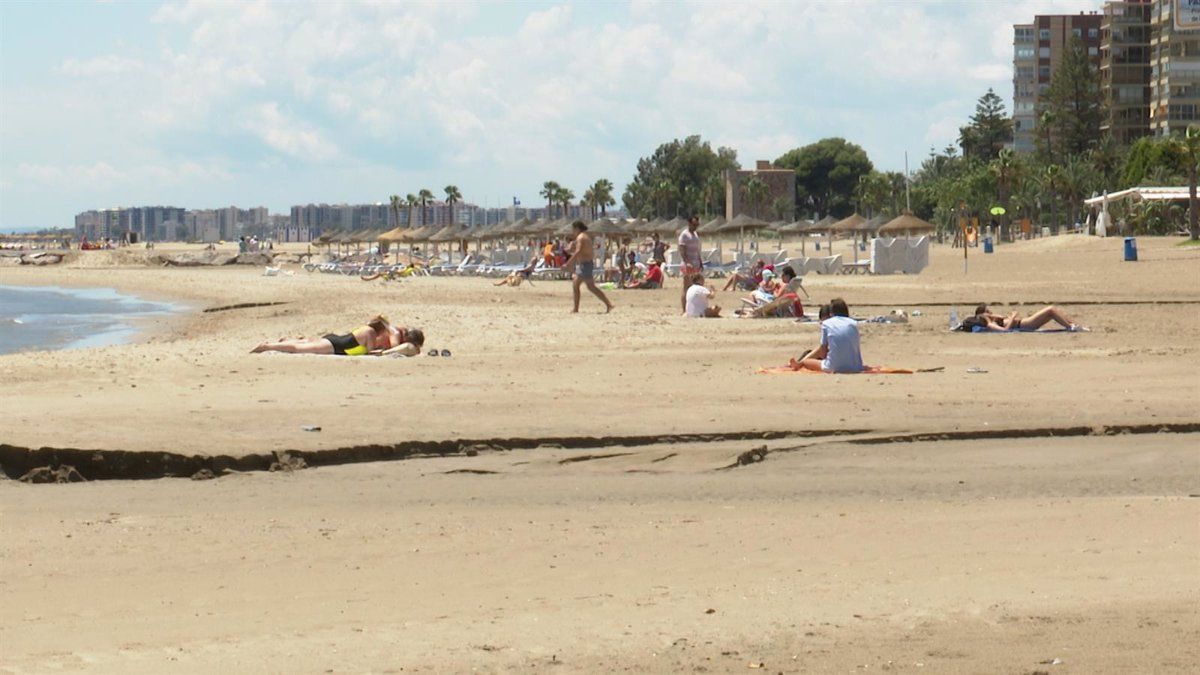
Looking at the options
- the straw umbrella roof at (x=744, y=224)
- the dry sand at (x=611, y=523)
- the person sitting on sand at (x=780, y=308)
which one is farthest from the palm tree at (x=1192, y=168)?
the dry sand at (x=611, y=523)

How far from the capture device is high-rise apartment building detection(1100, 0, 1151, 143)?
102 meters

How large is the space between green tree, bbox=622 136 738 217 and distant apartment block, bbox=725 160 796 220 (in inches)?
96.3

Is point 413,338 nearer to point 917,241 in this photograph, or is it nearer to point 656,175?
point 917,241

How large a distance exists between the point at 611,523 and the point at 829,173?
124m

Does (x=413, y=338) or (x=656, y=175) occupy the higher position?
(x=656, y=175)

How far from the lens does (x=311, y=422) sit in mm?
10078

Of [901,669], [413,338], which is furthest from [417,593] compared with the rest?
[413,338]

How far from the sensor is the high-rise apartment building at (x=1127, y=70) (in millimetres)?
101562

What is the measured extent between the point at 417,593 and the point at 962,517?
2.66 meters

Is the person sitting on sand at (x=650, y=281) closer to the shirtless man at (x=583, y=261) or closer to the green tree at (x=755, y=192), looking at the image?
the shirtless man at (x=583, y=261)

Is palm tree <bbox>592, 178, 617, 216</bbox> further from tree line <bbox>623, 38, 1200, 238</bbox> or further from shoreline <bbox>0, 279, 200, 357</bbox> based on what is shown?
shoreline <bbox>0, 279, 200, 357</bbox>

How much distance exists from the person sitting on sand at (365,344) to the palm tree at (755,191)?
10575 centimetres

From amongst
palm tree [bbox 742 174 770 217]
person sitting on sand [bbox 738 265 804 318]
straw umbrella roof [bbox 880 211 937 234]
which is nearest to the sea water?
person sitting on sand [bbox 738 265 804 318]

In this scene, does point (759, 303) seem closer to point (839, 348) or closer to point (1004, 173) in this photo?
point (839, 348)
